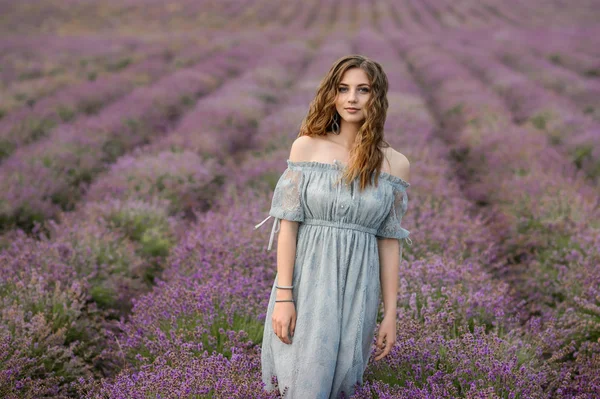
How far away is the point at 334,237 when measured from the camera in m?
2.03

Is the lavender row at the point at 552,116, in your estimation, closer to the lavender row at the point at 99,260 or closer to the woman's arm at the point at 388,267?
the lavender row at the point at 99,260

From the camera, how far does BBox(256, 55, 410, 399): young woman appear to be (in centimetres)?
199

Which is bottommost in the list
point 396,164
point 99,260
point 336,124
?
point 99,260

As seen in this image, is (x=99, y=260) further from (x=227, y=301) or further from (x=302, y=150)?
(x=302, y=150)

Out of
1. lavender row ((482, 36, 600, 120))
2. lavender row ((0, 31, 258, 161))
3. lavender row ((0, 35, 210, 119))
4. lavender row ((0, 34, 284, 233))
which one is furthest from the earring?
lavender row ((482, 36, 600, 120))

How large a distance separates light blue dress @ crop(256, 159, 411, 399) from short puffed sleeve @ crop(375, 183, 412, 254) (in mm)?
49

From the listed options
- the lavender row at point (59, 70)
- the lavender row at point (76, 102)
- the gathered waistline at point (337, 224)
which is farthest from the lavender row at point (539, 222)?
the lavender row at point (59, 70)

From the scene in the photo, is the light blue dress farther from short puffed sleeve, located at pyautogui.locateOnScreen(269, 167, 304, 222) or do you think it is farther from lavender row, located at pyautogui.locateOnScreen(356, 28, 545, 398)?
lavender row, located at pyautogui.locateOnScreen(356, 28, 545, 398)

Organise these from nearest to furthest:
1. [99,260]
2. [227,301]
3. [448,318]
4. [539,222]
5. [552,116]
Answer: [448,318], [227,301], [99,260], [539,222], [552,116]

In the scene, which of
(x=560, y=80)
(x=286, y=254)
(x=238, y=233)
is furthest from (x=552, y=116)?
(x=286, y=254)

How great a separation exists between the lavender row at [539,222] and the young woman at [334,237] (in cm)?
95

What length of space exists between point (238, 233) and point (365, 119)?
2.15 meters

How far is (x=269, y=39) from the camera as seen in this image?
21391 mm

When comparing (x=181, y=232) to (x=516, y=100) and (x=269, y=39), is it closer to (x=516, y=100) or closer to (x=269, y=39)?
(x=516, y=100)
